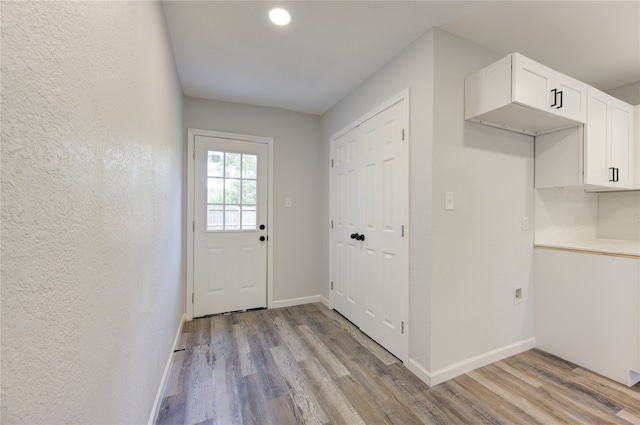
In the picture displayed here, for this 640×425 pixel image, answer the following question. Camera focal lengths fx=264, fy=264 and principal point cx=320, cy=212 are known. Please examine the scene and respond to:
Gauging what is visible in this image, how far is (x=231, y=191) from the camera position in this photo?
3082mm

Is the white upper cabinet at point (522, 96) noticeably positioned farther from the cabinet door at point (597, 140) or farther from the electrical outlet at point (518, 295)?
the electrical outlet at point (518, 295)

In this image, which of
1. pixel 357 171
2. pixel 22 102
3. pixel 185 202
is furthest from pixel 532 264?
pixel 185 202

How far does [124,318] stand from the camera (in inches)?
39.4

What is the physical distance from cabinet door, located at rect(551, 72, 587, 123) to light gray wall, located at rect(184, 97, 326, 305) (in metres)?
2.35

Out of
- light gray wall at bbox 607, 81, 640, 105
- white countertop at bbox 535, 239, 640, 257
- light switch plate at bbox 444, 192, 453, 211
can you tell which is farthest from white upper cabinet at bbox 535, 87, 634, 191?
light switch plate at bbox 444, 192, 453, 211

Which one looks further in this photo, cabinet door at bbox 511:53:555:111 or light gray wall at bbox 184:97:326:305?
light gray wall at bbox 184:97:326:305

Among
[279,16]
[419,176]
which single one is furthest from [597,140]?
[279,16]

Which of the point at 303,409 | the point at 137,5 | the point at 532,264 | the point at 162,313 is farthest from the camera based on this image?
the point at 532,264

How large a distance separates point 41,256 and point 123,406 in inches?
32.0

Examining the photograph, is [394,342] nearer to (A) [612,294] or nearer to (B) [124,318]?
(A) [612,294]

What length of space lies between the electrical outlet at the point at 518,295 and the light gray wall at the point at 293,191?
6.75 ft

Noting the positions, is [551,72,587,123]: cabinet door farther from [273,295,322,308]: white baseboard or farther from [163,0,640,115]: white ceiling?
[273,295,322,308]: white baseboard

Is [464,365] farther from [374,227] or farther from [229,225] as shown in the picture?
[229,225]

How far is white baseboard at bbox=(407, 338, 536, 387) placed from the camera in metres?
1.82
